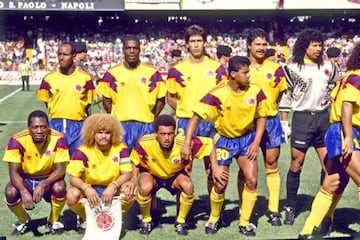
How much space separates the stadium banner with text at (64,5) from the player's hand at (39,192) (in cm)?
2787

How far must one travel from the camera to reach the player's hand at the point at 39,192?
6035 mm

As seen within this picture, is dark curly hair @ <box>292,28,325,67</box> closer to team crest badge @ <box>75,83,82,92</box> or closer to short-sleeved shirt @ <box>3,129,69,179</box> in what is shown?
team crest badge @ <box>75,83,82,92</box>

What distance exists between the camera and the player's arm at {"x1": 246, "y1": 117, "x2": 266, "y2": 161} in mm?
6258

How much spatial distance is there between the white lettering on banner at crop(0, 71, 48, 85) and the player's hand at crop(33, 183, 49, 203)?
23.7 metres

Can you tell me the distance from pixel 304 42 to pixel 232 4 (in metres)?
27.7

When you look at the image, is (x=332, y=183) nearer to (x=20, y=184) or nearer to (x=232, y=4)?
(x=20, y=184)

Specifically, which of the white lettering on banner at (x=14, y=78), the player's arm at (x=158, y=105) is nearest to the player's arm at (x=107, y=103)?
the player's arm at (x=158, y=105)

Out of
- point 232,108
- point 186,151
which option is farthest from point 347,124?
point 186,151

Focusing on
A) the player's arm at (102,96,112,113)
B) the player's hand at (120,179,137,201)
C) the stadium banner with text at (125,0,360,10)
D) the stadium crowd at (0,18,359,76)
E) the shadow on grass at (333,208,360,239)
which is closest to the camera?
the player's hand at (120,179,137,201)

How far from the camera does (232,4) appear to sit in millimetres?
33688

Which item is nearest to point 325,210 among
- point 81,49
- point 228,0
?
point 81,49

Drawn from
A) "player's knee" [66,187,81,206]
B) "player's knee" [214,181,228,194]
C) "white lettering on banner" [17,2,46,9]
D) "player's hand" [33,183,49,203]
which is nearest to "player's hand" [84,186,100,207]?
"player's knee" [66,187,81,206]

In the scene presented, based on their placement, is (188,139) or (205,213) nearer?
(188,139)

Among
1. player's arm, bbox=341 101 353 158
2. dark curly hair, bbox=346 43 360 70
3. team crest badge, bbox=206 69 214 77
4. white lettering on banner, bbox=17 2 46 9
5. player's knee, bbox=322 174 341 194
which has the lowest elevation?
player's knee, bbox=322 174 341 194
